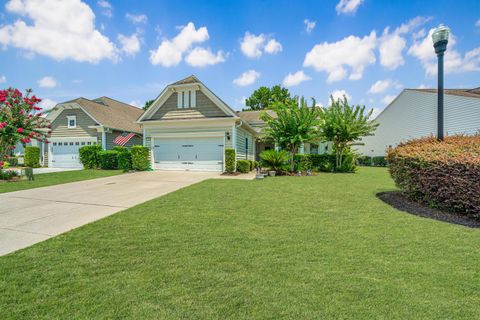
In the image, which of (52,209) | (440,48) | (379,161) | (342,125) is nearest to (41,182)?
(52,209)

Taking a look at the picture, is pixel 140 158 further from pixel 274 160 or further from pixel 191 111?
pixel 274 160

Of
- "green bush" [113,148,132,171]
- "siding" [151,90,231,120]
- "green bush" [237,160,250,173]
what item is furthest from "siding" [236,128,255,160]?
"green bush" [113,148,132,171]

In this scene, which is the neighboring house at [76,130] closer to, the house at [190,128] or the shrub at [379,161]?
the house at [190,128]

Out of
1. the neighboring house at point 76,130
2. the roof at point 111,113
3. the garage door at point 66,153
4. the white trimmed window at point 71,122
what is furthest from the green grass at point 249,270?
the white trimmed window at point 71,122

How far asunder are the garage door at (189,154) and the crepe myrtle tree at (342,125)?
722 centimetres

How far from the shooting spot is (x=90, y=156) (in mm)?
17078

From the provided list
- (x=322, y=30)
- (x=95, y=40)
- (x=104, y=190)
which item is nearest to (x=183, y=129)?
(x=95, y=40)

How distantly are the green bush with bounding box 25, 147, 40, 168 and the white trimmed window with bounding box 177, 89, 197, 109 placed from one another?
523 inches

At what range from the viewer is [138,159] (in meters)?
14.6

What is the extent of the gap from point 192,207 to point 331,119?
12713 mm

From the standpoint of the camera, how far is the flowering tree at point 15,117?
11.1 meters

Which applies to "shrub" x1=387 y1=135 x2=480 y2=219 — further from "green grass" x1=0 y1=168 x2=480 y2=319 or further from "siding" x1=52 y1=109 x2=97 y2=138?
"siding" x1=52 y1=109 x2=97 y2=138

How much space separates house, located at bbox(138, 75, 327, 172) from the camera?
14.4 m

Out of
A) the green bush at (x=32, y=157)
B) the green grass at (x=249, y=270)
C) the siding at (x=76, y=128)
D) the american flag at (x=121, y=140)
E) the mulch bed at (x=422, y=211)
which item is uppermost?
the siding at (x=76, y=128)
